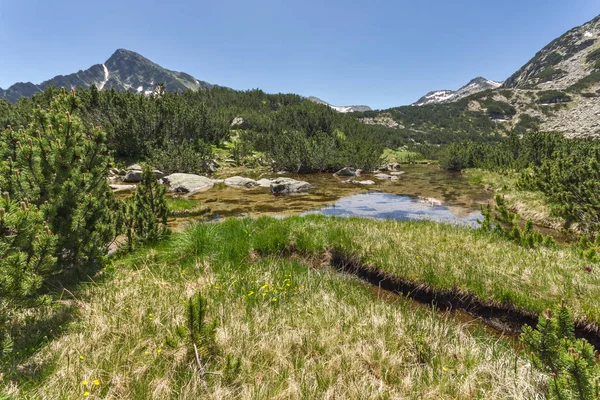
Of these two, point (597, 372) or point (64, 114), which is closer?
point (597, 372)

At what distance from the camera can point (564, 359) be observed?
226 centimetres

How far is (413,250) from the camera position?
26.8 ft

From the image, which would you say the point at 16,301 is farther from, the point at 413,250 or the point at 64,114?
the point at 413,250

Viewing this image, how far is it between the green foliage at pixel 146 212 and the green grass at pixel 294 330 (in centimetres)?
53

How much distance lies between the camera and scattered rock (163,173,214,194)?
85.1 ft

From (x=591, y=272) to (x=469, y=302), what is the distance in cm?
269

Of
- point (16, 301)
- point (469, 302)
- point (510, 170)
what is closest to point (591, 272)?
point (469, 302)

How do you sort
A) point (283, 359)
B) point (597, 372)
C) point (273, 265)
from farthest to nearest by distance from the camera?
point (273, 265) < point (283, 359) < point (597, 372)

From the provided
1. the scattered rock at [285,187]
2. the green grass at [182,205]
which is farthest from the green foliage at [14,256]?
the scattered rock at [285,187]

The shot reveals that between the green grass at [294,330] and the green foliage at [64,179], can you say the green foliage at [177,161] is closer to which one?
the green grass at [294,330]

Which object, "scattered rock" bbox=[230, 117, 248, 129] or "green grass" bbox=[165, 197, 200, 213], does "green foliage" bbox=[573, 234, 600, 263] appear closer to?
"green grass" bbox=[165, 197, 200, 213]

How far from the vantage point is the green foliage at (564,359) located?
2221 millimetres

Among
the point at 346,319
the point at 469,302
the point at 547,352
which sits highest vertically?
the point at 547,352

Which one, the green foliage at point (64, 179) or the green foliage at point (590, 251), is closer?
the green foliage at point (64, 179)
